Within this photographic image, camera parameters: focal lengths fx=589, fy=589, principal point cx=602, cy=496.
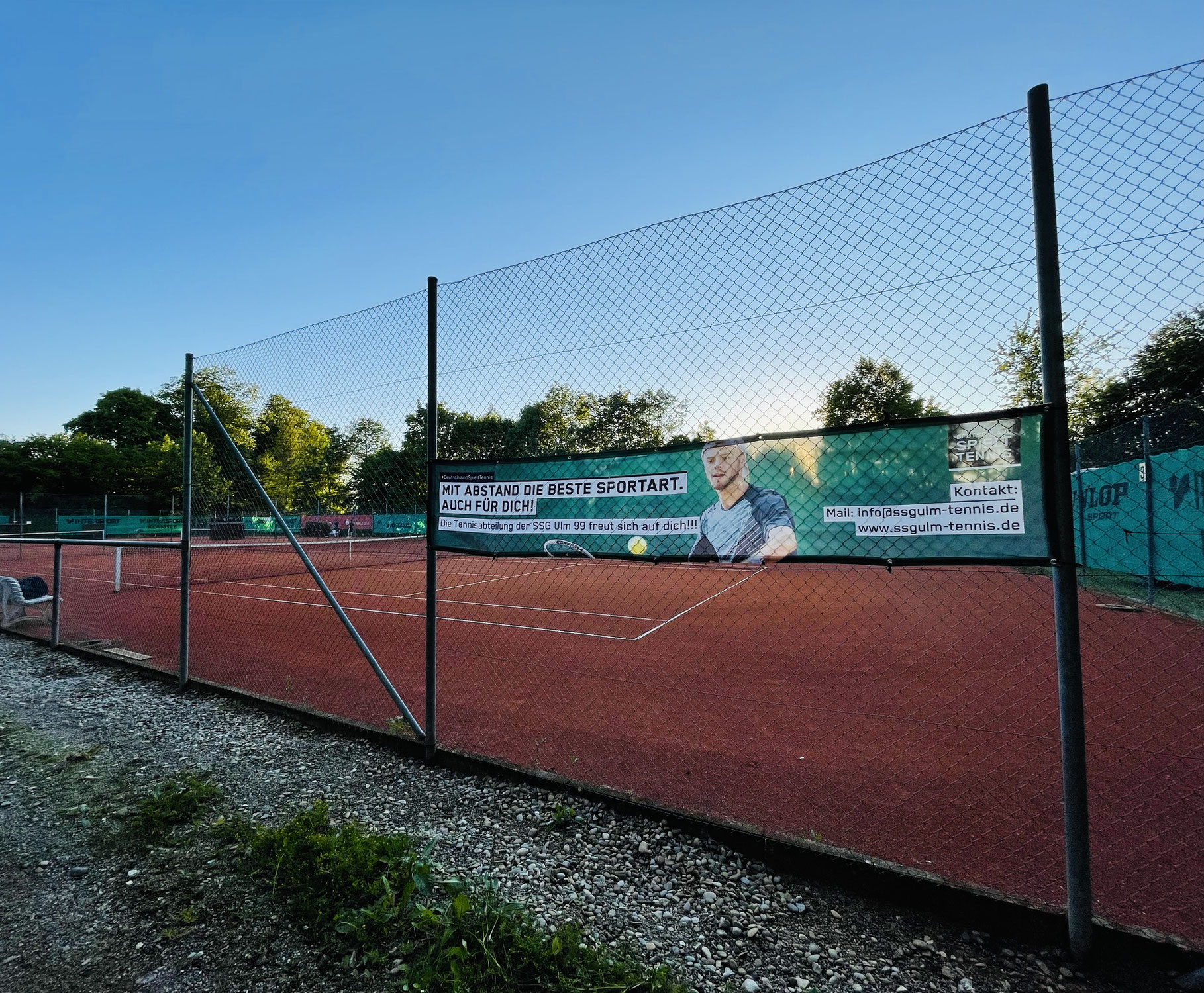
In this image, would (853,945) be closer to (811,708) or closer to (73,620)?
(811,708)

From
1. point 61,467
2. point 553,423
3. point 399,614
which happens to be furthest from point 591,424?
point 61,467

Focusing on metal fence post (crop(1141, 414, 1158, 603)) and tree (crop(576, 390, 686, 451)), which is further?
metal fence post (crop(1141, 414, 1158, 603))

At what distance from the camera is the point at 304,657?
7785 mm

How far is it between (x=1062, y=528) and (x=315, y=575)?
4.55 m

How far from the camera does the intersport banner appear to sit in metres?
2.45

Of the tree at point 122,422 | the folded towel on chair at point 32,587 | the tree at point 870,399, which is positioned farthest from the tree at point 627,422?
the tree at point 122,422

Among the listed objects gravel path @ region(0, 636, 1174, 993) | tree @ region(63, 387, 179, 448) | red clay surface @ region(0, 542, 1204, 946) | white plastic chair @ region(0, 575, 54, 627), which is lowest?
red clay surface @ region(0, 542, 1204, 946)

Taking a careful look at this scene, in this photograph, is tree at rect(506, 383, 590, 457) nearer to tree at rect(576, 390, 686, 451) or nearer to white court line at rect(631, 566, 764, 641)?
tree at rect(576, 390, 686, 451)

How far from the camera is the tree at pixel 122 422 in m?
67.0

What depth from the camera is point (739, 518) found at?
297 centimetres

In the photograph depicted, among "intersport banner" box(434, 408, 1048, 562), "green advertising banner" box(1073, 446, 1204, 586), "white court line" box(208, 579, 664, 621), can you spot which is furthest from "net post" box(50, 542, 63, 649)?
"green advertising banner" box(1073, 446, 1204, 586)

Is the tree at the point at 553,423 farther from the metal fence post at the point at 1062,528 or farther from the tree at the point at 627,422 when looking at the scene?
the metal fence post at the point at 1062,528

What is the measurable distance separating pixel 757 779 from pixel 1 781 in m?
4.94

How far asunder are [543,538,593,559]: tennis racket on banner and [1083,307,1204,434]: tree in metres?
2.74
